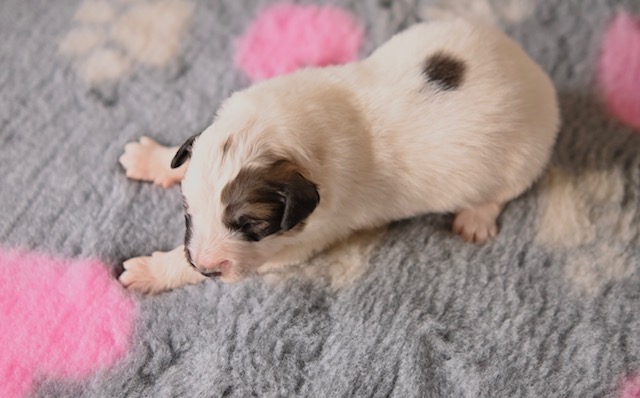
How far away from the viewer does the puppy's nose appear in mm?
1999

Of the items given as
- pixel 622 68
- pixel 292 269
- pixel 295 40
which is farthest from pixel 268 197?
pixel 622 68

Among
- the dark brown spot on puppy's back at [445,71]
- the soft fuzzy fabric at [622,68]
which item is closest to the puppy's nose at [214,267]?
the dark brown spot on puppy's back at [445,71]

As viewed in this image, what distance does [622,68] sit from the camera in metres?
2.94

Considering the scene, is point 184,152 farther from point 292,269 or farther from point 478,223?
point 478,223

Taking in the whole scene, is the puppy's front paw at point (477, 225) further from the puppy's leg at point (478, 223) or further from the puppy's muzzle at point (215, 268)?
the puppy's muzzle at point (215, 268)

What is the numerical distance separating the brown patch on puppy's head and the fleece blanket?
45 centimetres

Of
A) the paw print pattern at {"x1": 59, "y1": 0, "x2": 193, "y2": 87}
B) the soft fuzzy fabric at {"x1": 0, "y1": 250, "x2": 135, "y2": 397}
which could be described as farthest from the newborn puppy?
the paw print pattern at {"x1": 59, "y1": 0, "x2": 193, "y2": 87}

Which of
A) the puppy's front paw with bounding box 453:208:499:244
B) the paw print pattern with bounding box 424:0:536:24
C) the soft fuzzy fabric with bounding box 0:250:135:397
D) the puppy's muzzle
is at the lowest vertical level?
the puppy's front paw with bounding box 453:208:499:244

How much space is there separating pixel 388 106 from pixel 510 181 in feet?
1.72

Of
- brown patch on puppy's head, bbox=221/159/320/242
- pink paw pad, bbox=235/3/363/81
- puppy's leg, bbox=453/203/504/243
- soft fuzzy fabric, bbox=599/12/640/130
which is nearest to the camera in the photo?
brown patch on puppy's head, bbox=221/159/320/242

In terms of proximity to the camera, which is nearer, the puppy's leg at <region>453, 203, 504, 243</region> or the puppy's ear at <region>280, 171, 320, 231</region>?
the puppy's ear at <region>280, 171, 320, 231</region>

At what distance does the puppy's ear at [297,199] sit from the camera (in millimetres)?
1890

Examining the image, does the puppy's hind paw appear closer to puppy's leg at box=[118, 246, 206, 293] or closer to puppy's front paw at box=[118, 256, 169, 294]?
puppy's leg at box=[118, 246, 206, 293]

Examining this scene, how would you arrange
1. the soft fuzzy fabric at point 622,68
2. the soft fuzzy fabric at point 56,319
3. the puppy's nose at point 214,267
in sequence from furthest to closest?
the soft fuzzy fabric at point 622,68 < the soft fuzzy fabric at point 56,319 < the puppy's nose at point 214,267
